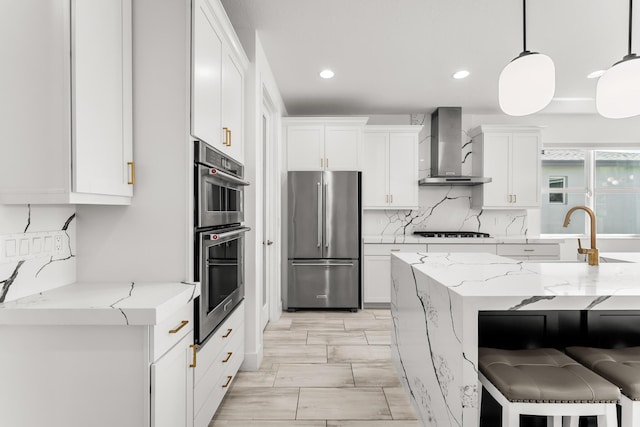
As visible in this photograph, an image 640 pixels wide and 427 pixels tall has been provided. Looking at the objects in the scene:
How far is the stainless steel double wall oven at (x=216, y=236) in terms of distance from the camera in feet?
5.87

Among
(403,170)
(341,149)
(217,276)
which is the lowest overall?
(217,276)

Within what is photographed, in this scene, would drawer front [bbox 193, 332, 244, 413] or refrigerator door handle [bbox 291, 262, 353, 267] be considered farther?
refrigerator door handle [bbox 291, 262, 353, 267]

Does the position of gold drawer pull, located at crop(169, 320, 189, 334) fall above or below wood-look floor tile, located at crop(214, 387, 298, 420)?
above

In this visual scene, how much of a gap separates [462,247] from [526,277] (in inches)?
115

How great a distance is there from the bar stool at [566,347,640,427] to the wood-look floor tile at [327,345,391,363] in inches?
64.0

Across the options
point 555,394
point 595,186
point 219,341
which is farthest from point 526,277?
point 595,186

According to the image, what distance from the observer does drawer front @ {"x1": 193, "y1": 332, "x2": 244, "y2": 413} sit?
176 centimetres

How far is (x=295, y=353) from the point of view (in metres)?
3.15

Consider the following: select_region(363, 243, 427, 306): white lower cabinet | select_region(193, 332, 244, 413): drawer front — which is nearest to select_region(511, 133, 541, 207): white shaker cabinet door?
select_region(363, 243, 427, 306): white lower cabinet

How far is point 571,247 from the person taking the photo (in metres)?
5.08

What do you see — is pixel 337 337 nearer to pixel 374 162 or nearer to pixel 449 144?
pixel 374 162

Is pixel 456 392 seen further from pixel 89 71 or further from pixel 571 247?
pixel 571 247

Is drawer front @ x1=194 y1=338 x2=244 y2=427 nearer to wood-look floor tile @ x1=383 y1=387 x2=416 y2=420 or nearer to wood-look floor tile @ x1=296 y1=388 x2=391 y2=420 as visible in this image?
wood-look floor tile @ x1=296 y1=388 x2=391 y2=420

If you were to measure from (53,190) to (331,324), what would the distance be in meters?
3.12
